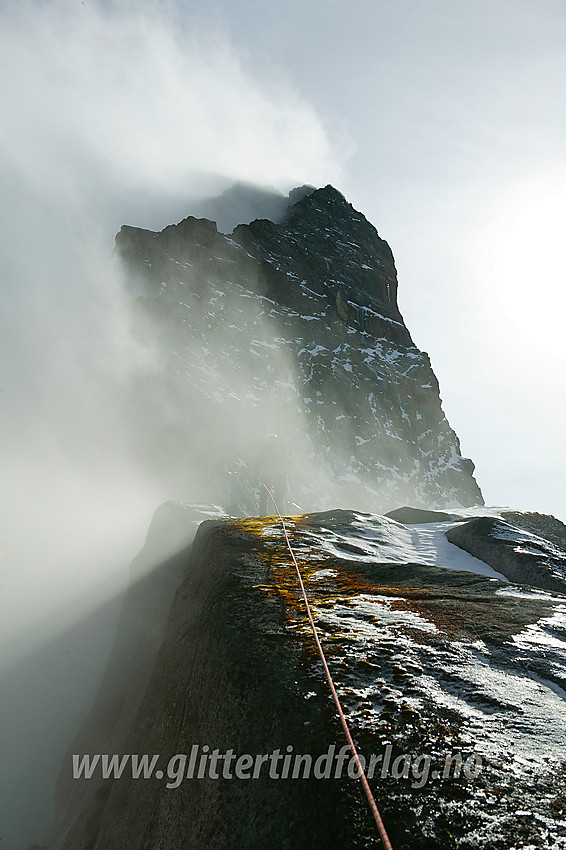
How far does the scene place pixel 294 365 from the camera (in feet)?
417

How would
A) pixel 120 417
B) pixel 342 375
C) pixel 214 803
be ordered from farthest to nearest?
pixel 342 375 → pixel 120 417 → pixel 214 803

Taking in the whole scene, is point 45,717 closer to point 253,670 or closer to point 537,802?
point 253,670

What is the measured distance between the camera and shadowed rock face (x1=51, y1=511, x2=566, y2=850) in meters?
3.60

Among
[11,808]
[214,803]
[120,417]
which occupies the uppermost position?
[120,417]

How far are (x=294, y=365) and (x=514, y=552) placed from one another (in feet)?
376

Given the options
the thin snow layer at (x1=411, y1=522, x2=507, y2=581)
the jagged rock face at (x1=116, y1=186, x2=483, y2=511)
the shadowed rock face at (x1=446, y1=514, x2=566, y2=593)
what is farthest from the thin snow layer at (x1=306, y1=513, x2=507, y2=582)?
the jagged rock face at (x1=116, y1=186, x2=483, y2=511)

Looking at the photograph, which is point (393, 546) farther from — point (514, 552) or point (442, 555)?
point (514, 552)

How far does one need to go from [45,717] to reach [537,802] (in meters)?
41.4

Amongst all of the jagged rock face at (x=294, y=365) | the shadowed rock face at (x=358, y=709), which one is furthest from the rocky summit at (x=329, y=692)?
the jagged rock face at (x=294, y=365)

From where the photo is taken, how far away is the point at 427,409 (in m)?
145

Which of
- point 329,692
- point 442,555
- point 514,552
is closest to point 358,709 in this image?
point 329,692

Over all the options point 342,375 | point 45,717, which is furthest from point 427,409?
point 45,717

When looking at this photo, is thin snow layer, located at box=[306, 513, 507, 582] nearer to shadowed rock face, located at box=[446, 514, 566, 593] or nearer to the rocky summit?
the rocky summit

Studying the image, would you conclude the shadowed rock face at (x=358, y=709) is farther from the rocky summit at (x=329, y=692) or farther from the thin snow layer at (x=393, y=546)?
the thin snow layer at (x=393, y=546)
